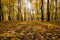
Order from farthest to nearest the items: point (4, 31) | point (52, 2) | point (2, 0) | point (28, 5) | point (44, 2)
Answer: point (28, 5), point (52, 2), point (44, 2), point (2, 0), point (4, 31)

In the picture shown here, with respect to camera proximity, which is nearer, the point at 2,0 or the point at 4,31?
the point at 4,31

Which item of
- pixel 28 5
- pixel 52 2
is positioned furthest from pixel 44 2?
pixel 28 5

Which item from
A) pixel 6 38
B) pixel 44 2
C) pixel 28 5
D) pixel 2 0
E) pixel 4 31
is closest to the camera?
pixel 6 38

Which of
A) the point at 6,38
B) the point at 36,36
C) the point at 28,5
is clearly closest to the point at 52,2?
the point at 28,5

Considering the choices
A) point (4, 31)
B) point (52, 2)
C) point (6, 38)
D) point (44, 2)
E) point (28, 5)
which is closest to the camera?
point (6, 38)

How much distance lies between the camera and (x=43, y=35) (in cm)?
462

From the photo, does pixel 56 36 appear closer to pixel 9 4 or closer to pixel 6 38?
pixel 6 38

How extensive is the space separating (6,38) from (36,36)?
45.9 inches

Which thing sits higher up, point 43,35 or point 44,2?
point 44,2

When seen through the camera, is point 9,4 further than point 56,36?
Yes

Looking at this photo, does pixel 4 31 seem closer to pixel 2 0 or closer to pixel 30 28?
pixel 30 28

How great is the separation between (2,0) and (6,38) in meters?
2.82

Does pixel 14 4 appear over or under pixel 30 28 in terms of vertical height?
over

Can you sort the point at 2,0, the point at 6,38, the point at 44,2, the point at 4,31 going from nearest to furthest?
the point at 6,38
the point at 4,31
the point at 2,0
the point at 44,2
